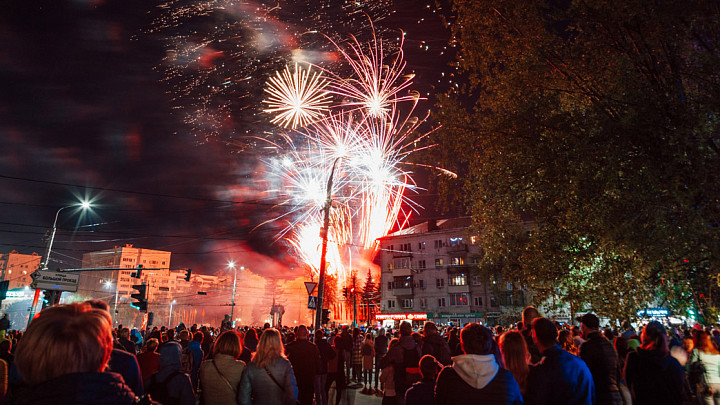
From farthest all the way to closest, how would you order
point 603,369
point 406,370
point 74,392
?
point 406,370 → point 603,369 → point 74,392

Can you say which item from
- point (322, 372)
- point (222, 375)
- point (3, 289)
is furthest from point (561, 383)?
point (3, 289)

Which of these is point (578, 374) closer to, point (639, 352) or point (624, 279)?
point (639, 352)

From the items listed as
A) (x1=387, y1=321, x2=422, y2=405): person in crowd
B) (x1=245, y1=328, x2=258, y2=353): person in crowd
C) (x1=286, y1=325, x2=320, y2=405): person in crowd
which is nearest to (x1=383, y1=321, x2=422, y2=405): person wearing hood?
(x1=387, y1=321, x2=422, y2=405): person in crowd

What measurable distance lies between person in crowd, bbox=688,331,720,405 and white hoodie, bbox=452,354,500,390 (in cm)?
586

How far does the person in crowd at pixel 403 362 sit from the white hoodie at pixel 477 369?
4959 mm

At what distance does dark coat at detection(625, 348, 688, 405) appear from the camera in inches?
204

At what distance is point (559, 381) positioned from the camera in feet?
13.5

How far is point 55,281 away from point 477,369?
800 inches

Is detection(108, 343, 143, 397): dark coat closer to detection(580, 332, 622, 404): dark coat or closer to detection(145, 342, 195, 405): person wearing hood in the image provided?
detection(145, 342, 195, 405): person wearing hood

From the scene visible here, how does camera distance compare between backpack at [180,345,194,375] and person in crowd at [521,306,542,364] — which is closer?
person in crowd at [521,306,542,364]

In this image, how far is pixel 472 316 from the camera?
186ft

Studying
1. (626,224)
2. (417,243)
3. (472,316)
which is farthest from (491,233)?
(417,243)

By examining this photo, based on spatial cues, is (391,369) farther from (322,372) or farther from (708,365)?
(708,365)

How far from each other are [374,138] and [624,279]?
69.3ft
